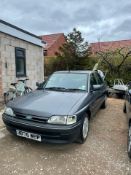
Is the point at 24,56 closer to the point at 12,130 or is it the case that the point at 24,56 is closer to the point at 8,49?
the point at 8,49

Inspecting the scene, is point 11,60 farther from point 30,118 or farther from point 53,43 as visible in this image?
point 53,43

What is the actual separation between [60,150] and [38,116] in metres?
0.85

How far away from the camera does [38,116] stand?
344 centimetres

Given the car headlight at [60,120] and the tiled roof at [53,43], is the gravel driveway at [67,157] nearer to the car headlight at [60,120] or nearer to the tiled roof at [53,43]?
the car headlight at [60,120]

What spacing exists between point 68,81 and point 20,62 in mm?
4861

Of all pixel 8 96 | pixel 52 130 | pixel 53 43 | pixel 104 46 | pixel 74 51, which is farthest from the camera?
pixel 53 43

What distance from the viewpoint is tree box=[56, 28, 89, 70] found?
53.8 ft

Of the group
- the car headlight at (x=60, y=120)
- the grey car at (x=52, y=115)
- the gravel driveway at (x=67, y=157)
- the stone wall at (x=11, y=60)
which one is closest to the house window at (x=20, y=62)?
the stone wall at (x=11, y=60)

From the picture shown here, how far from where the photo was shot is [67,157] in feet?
11.4

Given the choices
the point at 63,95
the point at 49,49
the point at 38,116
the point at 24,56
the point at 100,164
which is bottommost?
the point at 100,164

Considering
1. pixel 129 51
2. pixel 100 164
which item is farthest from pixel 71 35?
pixel 100 164

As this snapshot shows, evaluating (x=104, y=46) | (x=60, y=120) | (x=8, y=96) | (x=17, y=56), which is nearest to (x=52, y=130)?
(x=60, y=120)

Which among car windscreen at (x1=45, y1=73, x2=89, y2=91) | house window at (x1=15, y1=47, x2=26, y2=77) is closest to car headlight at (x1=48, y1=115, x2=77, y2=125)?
car windscreen at (x1=45, y1=73, x2=89, y2=91)

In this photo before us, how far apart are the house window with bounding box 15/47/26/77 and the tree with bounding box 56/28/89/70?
7462 millimetres
